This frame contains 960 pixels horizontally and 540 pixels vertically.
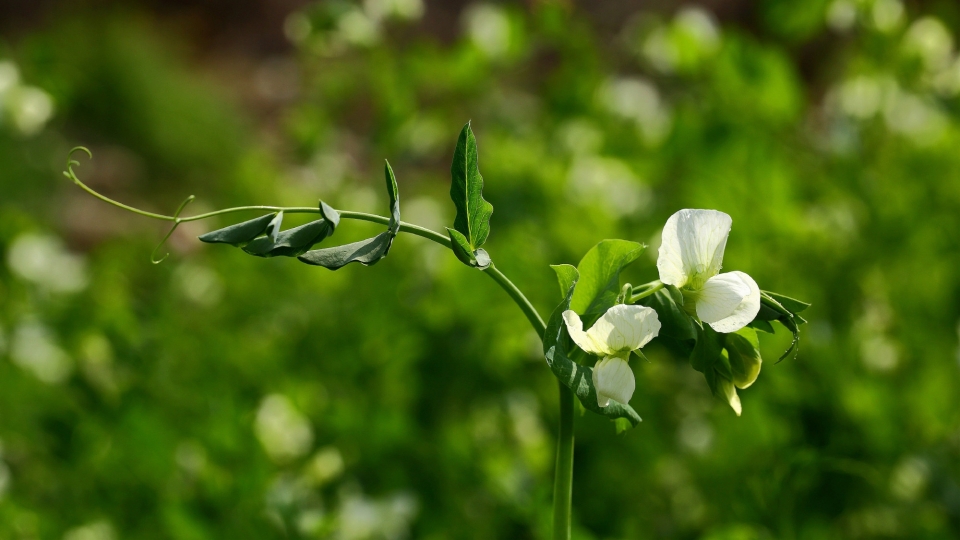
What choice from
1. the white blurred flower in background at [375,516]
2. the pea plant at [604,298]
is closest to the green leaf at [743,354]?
the pea plant at [604,298]

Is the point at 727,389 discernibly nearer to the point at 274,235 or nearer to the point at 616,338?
the point at 616,338

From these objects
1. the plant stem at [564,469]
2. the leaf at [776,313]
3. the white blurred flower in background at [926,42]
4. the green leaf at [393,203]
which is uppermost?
the green leaf at [393,203]

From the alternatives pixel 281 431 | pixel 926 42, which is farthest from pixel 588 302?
pixel 926 42

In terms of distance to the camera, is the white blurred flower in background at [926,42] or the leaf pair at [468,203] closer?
the leaf pair at [468,203]

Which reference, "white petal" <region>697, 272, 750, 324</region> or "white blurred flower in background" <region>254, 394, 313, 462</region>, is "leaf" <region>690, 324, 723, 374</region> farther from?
"white blurred flower in background" <region>254, 394, 313, 462</region>

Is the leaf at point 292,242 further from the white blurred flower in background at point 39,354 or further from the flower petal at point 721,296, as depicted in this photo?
the white blurred flower in background at point 39,354

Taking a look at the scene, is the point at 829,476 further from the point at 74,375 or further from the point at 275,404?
the point at 74,375

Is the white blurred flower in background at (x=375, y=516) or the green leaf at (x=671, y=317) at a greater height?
the green leaf at (x=671, y=317)

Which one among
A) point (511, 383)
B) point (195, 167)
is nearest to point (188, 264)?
point (511, 383)
